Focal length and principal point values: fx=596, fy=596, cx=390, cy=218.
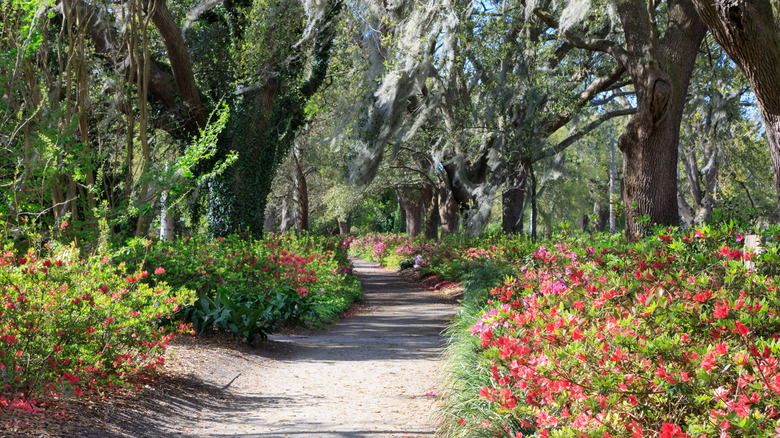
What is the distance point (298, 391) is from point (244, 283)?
14.4 ft

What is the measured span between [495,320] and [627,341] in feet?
3.57

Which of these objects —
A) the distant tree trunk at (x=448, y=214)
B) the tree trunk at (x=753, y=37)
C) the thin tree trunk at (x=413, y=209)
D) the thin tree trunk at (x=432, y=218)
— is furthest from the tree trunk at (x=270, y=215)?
the tree trunk at (x=753, y=37)

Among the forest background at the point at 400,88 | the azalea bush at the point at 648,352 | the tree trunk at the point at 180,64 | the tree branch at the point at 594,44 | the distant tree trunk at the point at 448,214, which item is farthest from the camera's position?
the distant tree trunk at the point at 448,214

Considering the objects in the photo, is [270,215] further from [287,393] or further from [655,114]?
[287,393]

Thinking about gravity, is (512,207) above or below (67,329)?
above

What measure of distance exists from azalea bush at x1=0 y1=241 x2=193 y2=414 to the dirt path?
0.98ft

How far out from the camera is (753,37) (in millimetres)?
4266

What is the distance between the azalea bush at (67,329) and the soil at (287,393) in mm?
219

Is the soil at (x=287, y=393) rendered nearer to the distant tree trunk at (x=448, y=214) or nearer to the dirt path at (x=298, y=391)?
the dirt path at (x=298, y=391)

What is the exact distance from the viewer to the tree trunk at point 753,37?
4141 mm

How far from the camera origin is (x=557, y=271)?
497 centimetres

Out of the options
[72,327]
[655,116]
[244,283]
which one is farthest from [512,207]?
[72,327]

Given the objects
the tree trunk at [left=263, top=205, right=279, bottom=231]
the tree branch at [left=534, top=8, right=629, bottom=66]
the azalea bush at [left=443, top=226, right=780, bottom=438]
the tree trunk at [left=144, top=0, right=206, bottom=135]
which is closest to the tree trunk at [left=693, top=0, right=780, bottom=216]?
the azalea bush at [left=443, top=226, right=780, bottom=438]

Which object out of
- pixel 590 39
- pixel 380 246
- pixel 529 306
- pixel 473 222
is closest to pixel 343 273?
pixel 473 222
